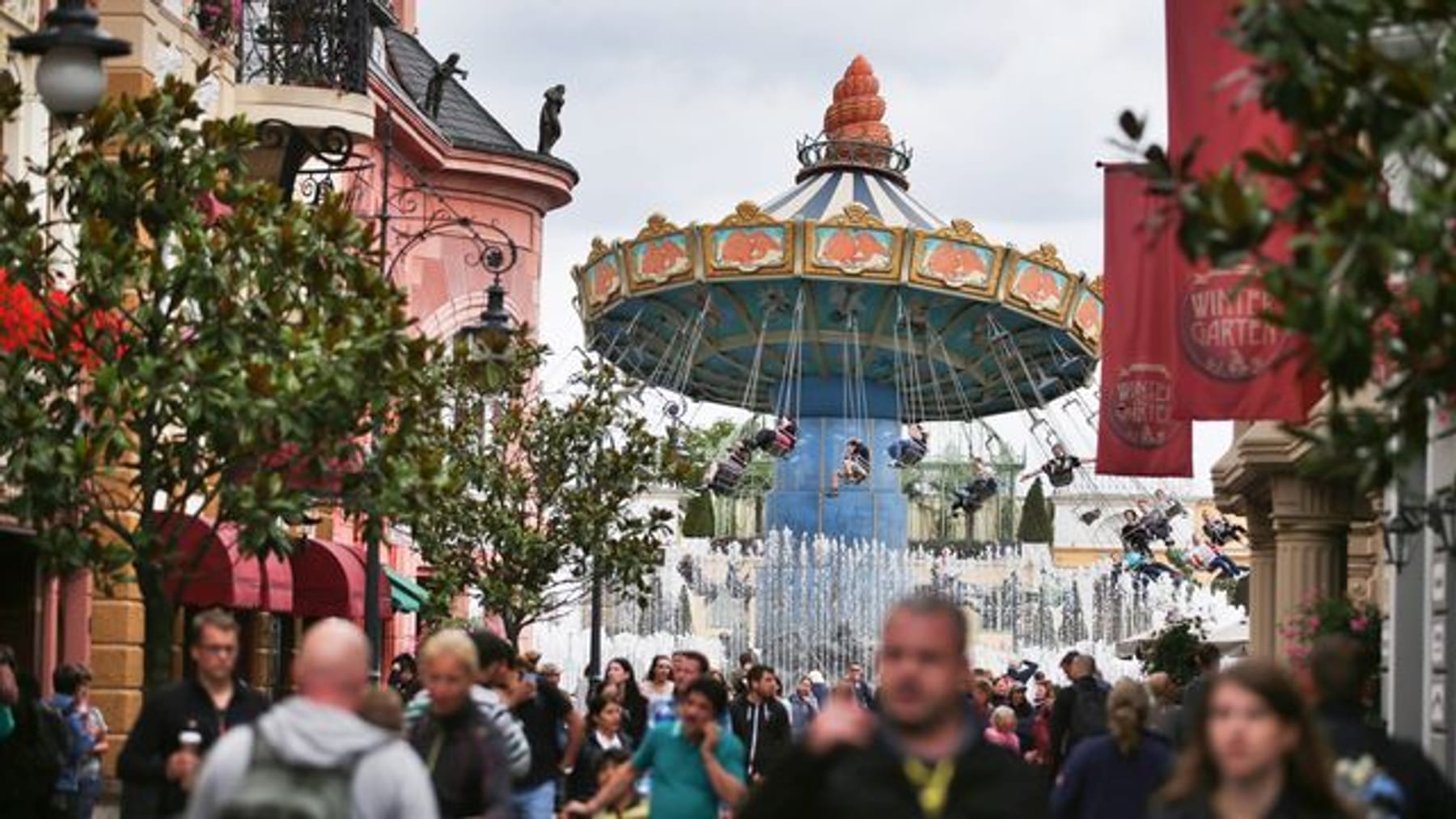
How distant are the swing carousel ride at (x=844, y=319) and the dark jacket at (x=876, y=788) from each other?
4799 centimetres

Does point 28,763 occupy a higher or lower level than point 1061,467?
lower

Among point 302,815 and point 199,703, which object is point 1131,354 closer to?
point 199,703

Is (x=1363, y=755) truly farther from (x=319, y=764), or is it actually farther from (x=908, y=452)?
(x=908, y=452)

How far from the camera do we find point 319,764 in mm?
8781

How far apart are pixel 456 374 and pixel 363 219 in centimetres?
1448

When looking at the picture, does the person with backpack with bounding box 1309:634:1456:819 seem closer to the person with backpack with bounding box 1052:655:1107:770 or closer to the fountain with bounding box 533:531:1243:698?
the person with backpack with bounding box 1052:655:1107:770

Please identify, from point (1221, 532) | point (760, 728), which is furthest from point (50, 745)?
point (1221, 532)

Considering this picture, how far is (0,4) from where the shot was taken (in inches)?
1112

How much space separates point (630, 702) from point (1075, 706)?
5.63 meters

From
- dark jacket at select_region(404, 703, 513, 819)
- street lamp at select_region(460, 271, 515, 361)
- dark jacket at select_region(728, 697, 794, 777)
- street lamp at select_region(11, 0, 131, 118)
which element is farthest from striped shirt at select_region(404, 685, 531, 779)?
street lamp at select_region(460, 271, 515, 361)

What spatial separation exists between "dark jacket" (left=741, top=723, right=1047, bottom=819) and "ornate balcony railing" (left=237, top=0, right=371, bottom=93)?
2897 cm

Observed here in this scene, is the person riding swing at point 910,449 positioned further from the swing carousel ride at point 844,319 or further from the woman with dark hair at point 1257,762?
the woman with dark hair at point 1257,762

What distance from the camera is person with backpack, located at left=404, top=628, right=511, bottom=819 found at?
11977 millimetres

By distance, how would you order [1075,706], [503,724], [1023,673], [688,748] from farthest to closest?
[1023,673], [1075,706], [688,748], [503,724]
